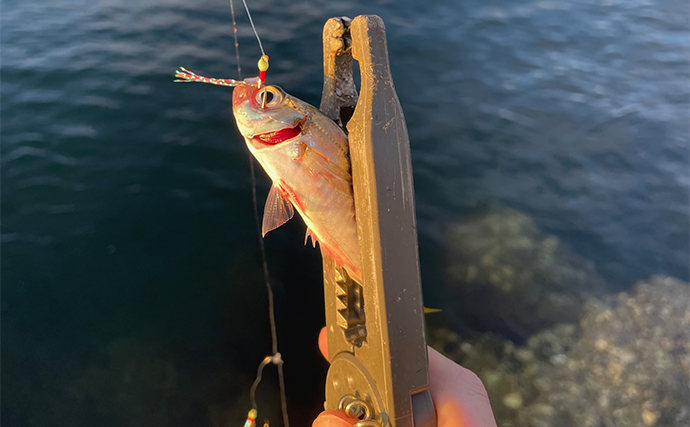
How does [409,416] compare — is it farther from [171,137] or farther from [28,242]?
[171,137]

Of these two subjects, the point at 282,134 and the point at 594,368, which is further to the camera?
the point at 594,368

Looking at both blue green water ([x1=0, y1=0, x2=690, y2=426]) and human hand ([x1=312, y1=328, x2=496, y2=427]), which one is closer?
human hand ([x1=312, y1=328, x2=496, y2=427])

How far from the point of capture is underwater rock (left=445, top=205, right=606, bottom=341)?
4.44 m

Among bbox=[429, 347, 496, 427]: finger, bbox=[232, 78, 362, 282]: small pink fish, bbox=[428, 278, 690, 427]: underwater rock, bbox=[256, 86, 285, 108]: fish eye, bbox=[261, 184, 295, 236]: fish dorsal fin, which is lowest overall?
bbox=[428, 278, 690, 427]: underwater rock

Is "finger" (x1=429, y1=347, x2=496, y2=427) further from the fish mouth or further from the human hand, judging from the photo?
the fish mouth

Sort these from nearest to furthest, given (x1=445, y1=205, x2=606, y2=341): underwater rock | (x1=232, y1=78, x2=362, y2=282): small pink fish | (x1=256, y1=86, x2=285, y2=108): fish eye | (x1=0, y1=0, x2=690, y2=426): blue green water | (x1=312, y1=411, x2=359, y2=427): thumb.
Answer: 1. (x1=312, y1=411, x2=359, y2=427): thumb
2. (x1=232, y1=78, x2=362, y2=282): small pink fish
3. (x1=256, y1=86, x2=285, y2=108): fish eye
4. (x1=0, y1=0, x2=690, y2=426): blue green water
5. (x1=445, y1=205, x2=606, y2=341): underwater rock

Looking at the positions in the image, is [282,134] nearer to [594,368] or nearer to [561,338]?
[561,338]

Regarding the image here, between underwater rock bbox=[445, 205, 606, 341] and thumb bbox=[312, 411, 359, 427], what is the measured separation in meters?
2.48

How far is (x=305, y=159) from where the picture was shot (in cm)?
230

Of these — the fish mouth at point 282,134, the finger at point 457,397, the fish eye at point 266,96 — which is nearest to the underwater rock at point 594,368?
the finger at point 457,397

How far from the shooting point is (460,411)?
2.19 metres

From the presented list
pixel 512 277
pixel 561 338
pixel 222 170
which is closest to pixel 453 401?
pixel 561 338

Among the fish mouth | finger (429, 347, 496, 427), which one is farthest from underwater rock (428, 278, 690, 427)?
the fish mouth

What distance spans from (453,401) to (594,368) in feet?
8.72
